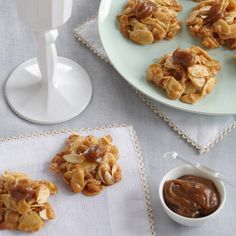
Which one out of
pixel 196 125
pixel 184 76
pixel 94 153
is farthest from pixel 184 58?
pixel 94 153

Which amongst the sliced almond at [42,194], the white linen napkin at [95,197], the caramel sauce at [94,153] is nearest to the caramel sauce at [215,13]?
the white linen napkin at [95,197]

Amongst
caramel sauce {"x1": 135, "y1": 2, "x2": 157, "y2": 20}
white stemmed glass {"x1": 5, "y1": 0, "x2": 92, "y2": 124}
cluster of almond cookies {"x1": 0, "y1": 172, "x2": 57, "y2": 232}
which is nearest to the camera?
cluster of almond cookies {"x1": 0, "y1": 172, "x2": 57, "y2": 232}

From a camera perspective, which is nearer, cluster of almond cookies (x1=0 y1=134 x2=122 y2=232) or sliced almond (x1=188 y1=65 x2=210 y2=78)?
cluster of almond cookies (x1=0 y1=134 x2=122 y2=232)

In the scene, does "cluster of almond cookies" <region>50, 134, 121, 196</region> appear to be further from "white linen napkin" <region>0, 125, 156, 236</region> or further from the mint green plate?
the mint green plate

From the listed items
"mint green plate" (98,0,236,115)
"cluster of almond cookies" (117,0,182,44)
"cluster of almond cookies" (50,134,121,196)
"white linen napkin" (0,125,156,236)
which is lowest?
"white linen napkin" (0,125,156,236)

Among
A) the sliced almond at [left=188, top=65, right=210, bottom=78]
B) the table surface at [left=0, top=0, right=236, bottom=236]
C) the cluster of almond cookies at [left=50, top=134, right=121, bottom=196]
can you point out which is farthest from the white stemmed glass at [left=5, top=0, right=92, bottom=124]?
the sliced almond at [left=188, top=65, right=210, bottom=78]

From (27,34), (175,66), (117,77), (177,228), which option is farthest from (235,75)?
(27,34)
